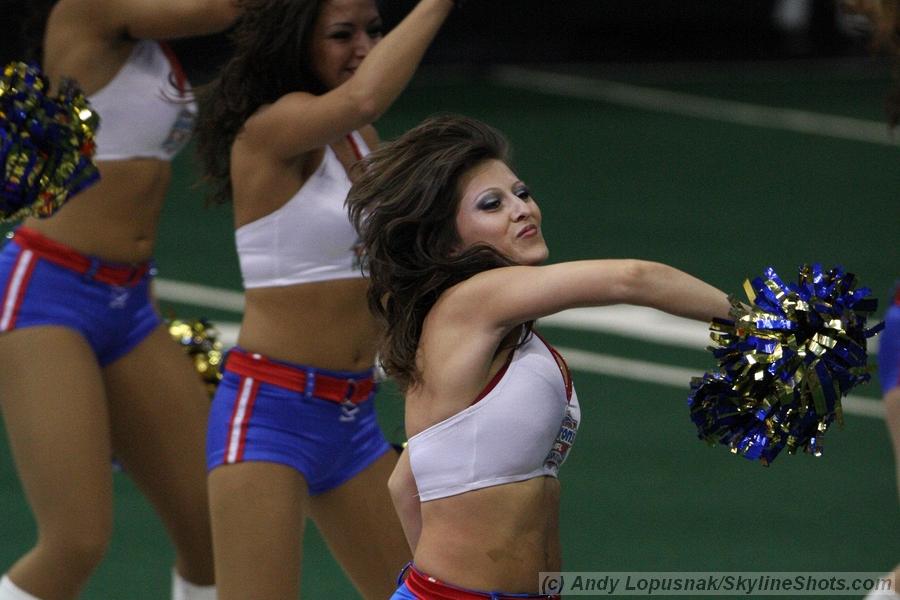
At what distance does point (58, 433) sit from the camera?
4172 millimetres

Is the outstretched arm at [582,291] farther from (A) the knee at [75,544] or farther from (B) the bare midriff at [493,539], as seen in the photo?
(A) the knee at [75,544]

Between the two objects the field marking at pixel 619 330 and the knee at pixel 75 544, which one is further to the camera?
the field marking at pixel 619 330

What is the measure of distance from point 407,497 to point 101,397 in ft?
4.05

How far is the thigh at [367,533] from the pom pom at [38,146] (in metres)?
0.88

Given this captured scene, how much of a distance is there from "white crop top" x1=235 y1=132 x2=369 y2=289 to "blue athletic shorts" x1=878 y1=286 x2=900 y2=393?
114 cm

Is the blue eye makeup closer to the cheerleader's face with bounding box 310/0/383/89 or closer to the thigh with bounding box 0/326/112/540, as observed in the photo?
the cheerleader's face with bounding box 310/0/383/89

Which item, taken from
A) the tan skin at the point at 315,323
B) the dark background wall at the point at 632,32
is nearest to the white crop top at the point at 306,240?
the tan skin at the point at 315,323

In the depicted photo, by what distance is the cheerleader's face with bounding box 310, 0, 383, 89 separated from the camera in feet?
13.2

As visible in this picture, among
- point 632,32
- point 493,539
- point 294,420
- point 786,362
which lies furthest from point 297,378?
point 632,32

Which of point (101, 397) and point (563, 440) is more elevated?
point (563, 440)

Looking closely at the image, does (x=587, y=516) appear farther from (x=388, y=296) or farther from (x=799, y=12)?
(x=799, y=12)

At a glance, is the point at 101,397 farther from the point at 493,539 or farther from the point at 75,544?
the point at 493,539

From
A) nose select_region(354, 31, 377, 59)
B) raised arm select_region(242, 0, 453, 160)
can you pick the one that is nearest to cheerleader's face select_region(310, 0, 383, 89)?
nose select_region(354, 31, 377, 59)

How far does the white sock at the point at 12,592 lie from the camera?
415 cm
